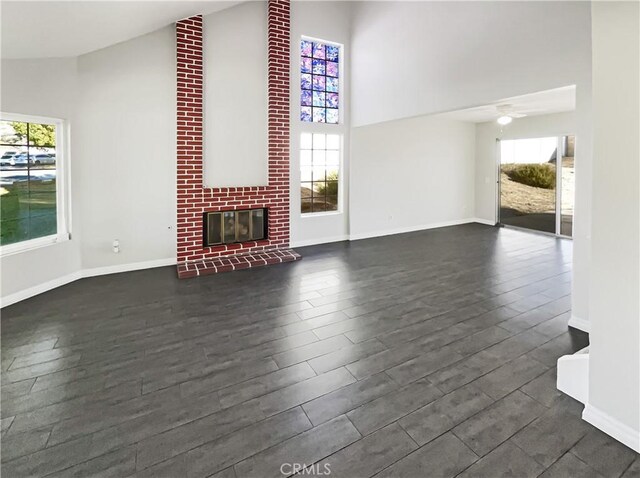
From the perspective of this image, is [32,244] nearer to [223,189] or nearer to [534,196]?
[223,189]

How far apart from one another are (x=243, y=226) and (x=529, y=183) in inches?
256

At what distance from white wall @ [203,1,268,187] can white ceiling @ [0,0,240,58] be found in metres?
0.74

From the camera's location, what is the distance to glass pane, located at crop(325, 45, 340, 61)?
6.81m

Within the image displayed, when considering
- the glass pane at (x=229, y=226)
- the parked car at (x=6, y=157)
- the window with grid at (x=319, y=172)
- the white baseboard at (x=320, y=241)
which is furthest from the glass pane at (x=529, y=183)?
the parked car at (x=6, y=157)

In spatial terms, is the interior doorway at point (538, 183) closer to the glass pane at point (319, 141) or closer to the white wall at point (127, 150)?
the glass pane at point (319, 141)

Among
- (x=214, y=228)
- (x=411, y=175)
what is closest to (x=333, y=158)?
(x=411, y=175)

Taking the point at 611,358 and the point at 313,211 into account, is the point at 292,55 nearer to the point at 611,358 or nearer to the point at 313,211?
the point at 313,211

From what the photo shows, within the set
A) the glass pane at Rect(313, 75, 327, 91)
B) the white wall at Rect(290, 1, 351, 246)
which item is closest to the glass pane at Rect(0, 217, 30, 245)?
the white wall at Rect(290, 1, 351, 246)

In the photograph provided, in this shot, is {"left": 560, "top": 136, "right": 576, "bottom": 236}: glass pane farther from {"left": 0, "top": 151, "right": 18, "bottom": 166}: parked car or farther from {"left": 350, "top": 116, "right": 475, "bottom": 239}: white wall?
{"left": 0, "top": 151, "right": 18, "bottom": 166}: parked car

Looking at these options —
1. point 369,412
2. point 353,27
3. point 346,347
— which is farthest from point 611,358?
point 353,27

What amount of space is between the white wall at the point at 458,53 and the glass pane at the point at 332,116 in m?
0.37

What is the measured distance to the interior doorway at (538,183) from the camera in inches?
303

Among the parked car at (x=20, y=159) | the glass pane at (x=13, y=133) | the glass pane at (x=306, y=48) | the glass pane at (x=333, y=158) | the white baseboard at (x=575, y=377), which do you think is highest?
the glass pane at (x=306, y=48)

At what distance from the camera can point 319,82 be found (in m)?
6.77
